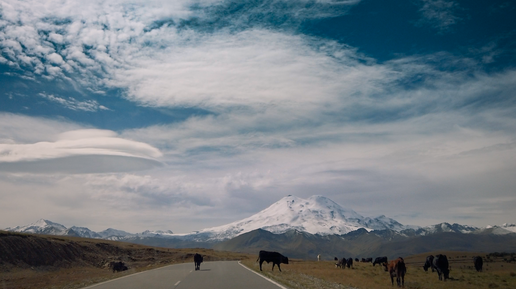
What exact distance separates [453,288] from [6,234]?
2610 inches

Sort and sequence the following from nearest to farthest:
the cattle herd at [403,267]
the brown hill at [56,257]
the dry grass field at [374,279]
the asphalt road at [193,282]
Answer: the asphalt road at [193,282] → the dry grass field at [374,279] → the cattle herd at [403,267] → the brown hill at [56,257]

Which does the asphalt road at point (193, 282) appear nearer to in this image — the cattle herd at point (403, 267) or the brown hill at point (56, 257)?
the cattle herd at point (403, 267)

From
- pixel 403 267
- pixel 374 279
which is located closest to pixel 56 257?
pixel 374 279

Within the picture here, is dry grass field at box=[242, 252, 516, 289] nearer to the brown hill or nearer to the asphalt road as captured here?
the asphalt road

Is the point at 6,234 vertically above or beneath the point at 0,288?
above

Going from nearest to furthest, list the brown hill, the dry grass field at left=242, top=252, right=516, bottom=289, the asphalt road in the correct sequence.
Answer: the asphalt road, the dry grass field at left=242, top=252, right=516, bottom=289, the brown hill

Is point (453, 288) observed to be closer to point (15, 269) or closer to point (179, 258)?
point (15, 269)

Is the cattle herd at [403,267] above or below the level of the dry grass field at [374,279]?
above

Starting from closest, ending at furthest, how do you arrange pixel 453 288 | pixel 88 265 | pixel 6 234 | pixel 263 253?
pixel 453 288 < pixel 263 253 < pixel 6 234 < pixel 88 265

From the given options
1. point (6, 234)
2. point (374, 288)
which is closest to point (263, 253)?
point (374, 288)

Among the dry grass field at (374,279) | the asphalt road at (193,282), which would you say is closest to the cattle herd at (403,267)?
the dry grass field at (374,279)

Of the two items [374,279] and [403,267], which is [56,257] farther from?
[403,267]

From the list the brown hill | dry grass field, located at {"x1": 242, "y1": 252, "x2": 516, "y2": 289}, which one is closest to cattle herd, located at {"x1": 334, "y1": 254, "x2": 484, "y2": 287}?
dry grass field, located at {"x1": 242, "y1": 252, "x2": 516, "y2": 289}

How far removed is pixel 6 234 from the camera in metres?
64.8
